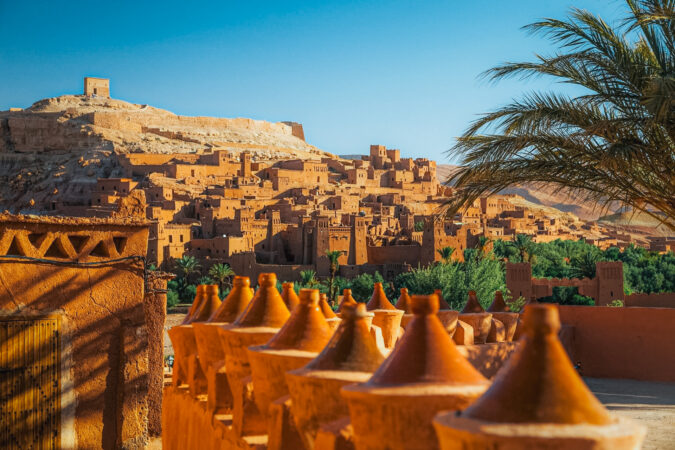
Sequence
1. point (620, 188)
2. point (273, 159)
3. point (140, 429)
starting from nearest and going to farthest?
point (140, 429) → point (620, 188) → point (273, 159)

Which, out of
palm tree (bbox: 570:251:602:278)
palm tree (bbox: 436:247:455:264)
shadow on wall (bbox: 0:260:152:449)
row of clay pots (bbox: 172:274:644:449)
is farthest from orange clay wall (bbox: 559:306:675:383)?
palm tree (bbox: 436:247:455:264)

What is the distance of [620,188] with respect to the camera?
23.5ft

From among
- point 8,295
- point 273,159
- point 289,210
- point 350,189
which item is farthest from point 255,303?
point 273,159

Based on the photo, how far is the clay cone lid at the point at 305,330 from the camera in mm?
4293

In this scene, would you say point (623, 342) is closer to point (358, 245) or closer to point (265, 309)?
point (265, 309)

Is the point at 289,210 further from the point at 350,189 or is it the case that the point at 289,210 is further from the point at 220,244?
the point at 350,189

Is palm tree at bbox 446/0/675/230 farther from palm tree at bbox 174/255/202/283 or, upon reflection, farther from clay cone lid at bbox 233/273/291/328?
palm tree at bbox 174/255/202/283

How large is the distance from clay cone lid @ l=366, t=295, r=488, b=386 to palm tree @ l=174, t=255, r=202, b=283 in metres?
38.9

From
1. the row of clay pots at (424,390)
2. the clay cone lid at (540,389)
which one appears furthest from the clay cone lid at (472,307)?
the clay cone lid at (540,389)

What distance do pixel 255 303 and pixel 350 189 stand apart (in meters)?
54.2

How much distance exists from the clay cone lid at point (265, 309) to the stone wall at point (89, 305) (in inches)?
60.9

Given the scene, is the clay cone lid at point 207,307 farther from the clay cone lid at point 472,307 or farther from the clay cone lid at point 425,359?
the clay cone lid at point 425,359

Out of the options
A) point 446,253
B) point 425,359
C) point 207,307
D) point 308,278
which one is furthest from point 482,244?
point 425,359

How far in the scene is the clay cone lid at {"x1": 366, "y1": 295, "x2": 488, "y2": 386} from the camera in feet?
9.46
